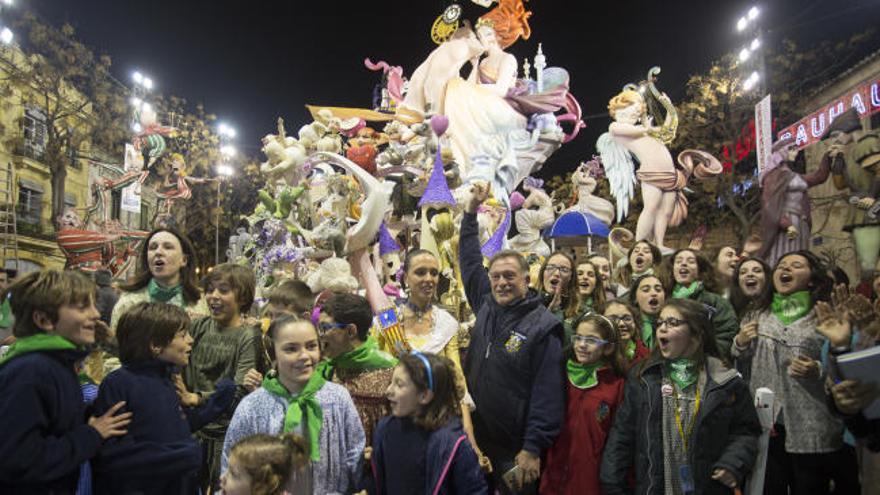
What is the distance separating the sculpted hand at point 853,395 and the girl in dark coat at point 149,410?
2.74 metres

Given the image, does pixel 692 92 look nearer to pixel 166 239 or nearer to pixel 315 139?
pixel 315 139

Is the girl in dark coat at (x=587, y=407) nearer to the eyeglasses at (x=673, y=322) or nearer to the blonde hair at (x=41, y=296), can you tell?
the eyeglasses at (x=673, y=322)

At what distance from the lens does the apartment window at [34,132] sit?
65.7 ft

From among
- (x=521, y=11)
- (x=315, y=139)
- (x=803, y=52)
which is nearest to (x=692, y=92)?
(x=803, y=52)

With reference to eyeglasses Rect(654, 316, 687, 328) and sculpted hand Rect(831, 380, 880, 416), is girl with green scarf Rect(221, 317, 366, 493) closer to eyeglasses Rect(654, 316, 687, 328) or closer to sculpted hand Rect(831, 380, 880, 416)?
eyeglasses Rect(654, 316, 687, 328)

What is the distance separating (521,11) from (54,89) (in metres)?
13.9

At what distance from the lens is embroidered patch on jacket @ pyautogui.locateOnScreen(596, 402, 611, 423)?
10.3 ft

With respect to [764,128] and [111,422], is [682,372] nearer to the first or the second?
[111,422]

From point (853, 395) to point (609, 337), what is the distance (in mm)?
1056

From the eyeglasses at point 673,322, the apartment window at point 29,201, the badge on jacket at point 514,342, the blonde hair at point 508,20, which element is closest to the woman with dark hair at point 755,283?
the eyeglasses at point 673,322

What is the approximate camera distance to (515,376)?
3.19m

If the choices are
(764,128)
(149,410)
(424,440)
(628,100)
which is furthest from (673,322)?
(764,128)

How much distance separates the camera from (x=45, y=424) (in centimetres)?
217

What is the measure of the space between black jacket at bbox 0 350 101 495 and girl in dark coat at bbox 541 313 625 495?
2.05 m
